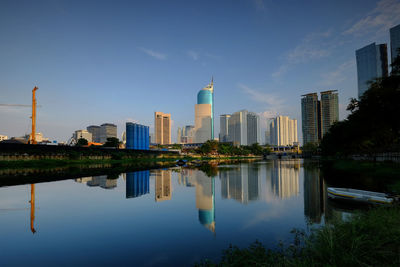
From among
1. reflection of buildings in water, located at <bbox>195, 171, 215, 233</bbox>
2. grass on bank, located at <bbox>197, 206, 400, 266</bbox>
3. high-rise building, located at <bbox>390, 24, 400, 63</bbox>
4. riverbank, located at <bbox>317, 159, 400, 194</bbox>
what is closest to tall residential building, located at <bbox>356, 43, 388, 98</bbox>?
high-rise building, located at <bbox>390, 24, 400, 63</bbox>

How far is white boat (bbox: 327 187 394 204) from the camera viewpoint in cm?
1497

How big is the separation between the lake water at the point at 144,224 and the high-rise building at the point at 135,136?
97.4 metres

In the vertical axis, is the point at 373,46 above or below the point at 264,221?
→ above

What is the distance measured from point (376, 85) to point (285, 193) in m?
25.2

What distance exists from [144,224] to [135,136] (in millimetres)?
111854

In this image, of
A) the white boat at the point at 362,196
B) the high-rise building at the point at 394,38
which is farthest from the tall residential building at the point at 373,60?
the white boat at the point at 362,196

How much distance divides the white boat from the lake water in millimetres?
1096

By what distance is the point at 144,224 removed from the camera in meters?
13.5

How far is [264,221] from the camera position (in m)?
13.7

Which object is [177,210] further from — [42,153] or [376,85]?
[42,153]

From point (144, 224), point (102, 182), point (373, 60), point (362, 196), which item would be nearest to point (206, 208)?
point (144, 224)

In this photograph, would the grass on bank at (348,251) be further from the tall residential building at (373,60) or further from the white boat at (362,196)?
the tall residential building at (373,60)

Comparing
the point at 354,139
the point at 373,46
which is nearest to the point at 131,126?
the point at 354,139

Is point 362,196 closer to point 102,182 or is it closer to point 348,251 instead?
point 348,251
